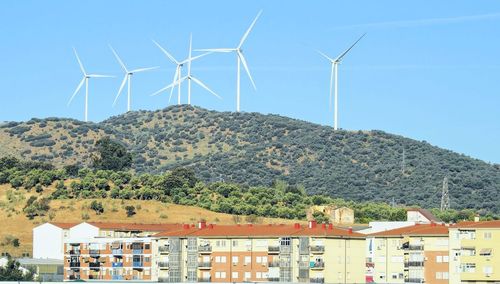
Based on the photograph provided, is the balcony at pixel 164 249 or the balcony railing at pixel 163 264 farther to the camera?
the balcony at pixel 164 249

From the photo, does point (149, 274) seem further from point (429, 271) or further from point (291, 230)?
point (429, 271)

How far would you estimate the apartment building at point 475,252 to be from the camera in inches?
5576

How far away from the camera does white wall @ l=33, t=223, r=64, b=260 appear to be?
615ft

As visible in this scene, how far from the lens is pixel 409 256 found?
155m

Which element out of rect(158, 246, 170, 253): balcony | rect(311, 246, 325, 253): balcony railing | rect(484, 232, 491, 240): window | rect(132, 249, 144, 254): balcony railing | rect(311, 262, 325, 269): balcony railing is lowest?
rect(311, 262, 325, 269): balcony railing

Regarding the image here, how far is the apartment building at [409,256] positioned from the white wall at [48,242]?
46158 mm

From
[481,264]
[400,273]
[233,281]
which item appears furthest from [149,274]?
[481,264]

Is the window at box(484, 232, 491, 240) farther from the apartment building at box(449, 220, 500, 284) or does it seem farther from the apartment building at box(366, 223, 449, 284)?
the apartment building at box(366, 223, 449, 284)

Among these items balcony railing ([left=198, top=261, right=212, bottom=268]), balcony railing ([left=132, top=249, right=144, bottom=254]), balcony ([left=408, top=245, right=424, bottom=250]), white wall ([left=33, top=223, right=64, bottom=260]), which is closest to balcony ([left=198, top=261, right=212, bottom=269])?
balcony railing ([left=198, top=261, right=212, bottom=268])

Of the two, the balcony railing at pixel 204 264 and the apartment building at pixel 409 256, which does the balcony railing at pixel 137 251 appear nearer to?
the balcony railing at pixel 204 264

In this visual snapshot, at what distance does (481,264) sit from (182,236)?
35986 mm

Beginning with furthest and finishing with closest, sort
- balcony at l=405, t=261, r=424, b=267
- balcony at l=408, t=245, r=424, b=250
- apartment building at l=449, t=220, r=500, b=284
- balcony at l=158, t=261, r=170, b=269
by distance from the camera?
1. balcony at l=158, t=261, r=170, b=269
2. balcony at l=408, t=245, r=424, b=250
3. balcony at l=405, t=261, r=424, b=267
4. apartment building at l=449, t=220, r=500, b=284

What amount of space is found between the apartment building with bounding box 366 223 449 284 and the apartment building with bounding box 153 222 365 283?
18.5ft

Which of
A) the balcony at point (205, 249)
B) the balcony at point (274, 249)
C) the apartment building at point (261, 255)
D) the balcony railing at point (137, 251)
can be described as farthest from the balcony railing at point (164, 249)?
the balcony at point (274, 249)
